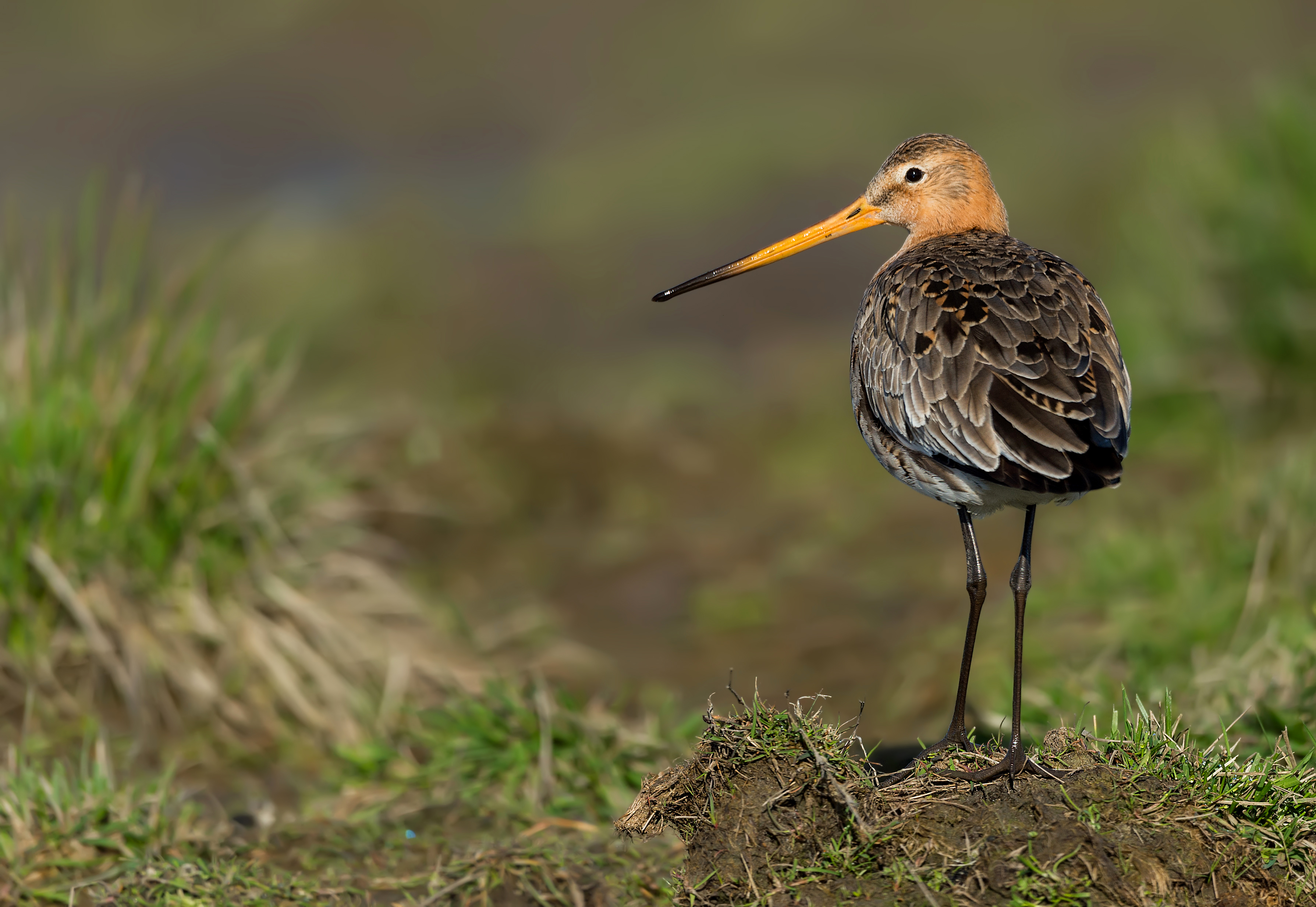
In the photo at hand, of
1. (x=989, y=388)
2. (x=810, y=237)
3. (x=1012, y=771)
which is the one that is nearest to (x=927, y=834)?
(x=1012, y=771)

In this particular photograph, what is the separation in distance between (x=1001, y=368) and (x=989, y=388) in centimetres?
10

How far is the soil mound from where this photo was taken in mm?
3178

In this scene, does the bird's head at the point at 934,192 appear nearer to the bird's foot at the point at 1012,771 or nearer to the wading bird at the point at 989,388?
the wading bird at the point at 989,388

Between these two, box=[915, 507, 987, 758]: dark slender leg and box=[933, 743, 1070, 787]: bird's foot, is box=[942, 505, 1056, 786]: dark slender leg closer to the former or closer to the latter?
box=[933, 743, 1070, 787]: bird's foot

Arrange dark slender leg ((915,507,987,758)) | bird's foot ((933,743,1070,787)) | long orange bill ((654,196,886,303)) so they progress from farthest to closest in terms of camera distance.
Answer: long orange bill ((654,196,886,303)), dark slender leg ((915,507,987,758)), bird's foot ((933,743,1070,787))

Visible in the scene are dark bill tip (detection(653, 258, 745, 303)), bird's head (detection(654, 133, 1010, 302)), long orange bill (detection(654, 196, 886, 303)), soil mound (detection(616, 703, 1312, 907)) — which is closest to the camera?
soil mound (detection(616, 703, 1312, 907))

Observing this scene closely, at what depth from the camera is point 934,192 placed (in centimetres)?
527

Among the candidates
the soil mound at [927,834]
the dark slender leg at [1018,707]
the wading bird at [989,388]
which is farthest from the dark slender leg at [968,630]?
the soil mound at [927,834]

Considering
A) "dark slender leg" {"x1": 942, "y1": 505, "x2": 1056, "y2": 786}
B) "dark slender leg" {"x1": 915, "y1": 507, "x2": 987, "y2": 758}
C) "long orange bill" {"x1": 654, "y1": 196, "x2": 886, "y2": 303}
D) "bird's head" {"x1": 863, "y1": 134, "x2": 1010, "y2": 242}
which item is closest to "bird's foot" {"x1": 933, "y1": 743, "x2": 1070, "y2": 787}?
"dark slender leg" {"x1": 942, "y1": 505, "x2": 1056, "y2": 786}

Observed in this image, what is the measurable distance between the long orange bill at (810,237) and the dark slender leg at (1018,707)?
4.93 feet

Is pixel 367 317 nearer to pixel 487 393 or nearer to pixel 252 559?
pixel 487 393

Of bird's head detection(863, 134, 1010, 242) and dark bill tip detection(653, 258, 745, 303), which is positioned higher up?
bird's head detection(863, 134, 1010, 242)

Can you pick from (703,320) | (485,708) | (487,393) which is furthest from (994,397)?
(703,320)

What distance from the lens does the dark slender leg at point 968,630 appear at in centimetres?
418
